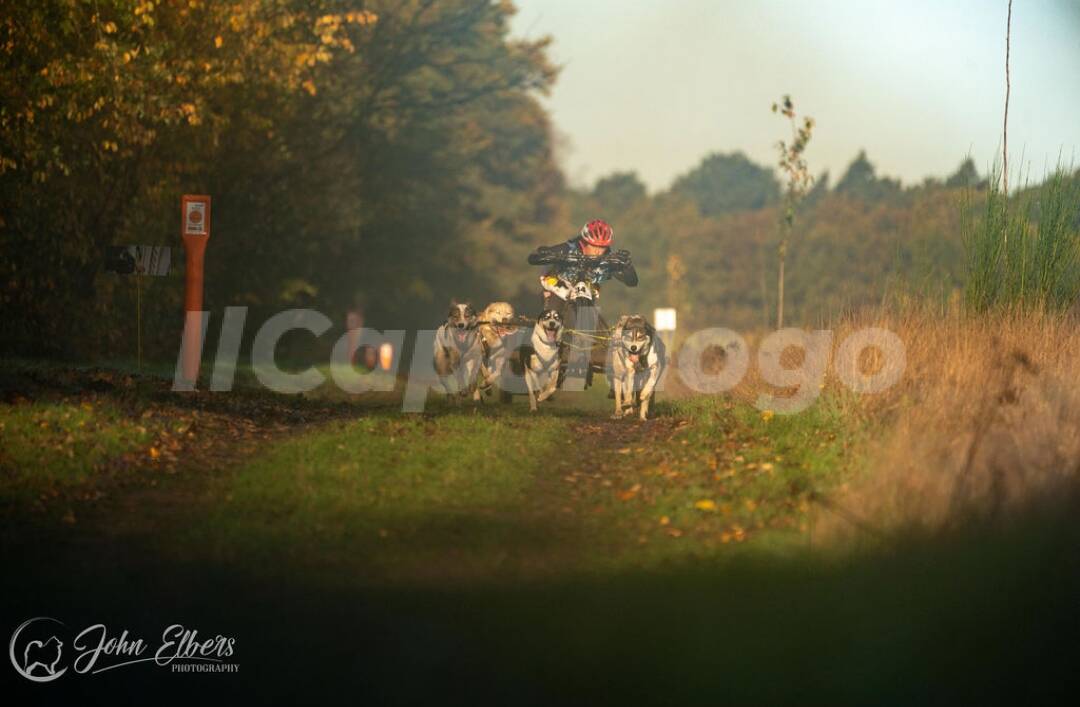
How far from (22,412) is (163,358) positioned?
44.3 feet

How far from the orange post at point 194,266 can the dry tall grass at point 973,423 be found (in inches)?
371

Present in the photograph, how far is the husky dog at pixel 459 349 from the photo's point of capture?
21609 mm

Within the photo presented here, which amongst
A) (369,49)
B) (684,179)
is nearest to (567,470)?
(369,49)

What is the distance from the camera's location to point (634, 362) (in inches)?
785

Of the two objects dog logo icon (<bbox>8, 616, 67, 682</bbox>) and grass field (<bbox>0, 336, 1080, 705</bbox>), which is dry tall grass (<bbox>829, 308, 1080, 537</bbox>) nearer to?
grass field (<bbox>0, 336, 1080, 705</bbox>)

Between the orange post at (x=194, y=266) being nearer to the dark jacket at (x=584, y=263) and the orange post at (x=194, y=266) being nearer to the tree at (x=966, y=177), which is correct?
the dark jacket at (x=584, y=263)

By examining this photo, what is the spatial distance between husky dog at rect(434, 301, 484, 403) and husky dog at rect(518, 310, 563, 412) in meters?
0.87

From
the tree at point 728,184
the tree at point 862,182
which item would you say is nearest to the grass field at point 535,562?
the tree at point 862,182

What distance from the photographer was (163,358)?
29.4 m

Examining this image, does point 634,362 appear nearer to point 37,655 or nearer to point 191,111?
point 191,111

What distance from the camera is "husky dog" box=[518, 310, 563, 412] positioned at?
66.5 ft

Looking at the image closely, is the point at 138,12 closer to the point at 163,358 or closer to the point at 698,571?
the point at 163,358

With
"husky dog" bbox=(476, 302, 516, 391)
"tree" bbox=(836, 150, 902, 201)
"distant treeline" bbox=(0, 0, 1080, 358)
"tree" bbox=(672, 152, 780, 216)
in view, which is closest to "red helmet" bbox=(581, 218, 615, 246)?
"husky dog" bbox=(476, 302, 516, 391)

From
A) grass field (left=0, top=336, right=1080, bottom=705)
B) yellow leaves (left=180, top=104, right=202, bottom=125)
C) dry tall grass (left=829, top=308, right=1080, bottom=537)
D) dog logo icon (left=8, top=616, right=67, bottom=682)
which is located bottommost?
dog logo icon (left=8, top=616, right=67, bottom=682)
